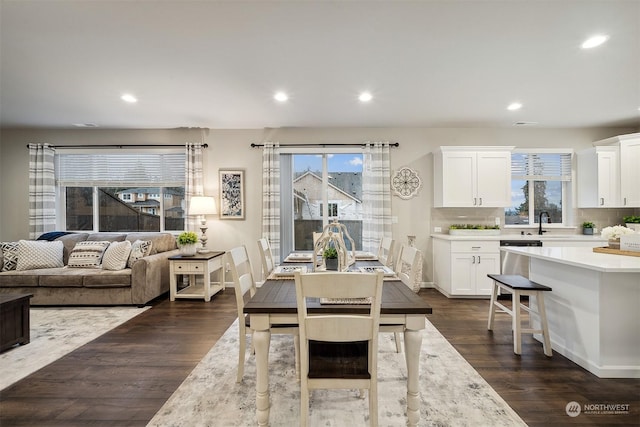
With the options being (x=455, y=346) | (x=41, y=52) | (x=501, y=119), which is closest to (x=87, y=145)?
(x=41, y=52)

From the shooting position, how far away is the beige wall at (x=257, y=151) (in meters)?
4.85

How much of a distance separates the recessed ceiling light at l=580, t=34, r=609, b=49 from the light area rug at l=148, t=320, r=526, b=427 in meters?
2.84

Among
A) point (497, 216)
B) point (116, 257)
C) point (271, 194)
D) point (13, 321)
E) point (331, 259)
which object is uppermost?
point (271, 194)

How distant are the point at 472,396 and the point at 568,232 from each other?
4.33m

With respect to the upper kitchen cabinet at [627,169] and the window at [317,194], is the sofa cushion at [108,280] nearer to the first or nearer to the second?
the window at [317,194]

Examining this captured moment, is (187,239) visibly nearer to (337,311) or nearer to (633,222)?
(337,311)

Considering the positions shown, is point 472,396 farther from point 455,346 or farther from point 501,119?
point 501,119

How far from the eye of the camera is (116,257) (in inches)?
157

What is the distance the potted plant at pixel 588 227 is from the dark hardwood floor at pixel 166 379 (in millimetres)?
2839

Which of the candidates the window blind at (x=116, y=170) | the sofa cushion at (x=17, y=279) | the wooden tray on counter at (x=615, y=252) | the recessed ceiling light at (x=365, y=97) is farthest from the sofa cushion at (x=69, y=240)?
the wooden tray on counter at (x=615, y=252)

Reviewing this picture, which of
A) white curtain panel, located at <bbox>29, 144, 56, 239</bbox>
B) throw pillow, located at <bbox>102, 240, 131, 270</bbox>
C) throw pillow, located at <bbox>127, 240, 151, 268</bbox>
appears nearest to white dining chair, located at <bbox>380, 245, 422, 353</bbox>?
throw pillow, located at <bbox>127, 240, 151, 268</bbox>

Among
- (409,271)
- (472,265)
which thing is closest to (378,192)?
(472,265)

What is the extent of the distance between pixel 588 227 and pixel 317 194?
442cm

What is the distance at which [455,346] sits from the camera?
8.86 ft
